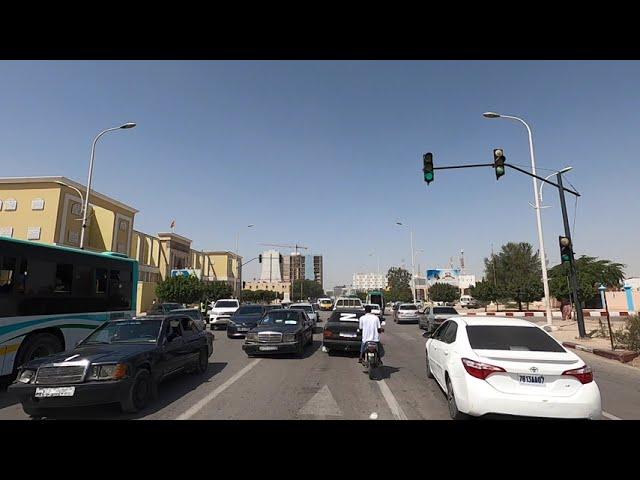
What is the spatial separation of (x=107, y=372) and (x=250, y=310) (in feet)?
44.3

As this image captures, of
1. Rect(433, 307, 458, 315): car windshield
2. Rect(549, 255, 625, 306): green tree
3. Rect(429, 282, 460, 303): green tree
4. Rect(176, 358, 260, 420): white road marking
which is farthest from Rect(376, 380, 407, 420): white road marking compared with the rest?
Rect(429, 282, 460, 303): green tree

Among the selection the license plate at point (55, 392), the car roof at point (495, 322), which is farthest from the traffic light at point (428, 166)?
the license plate at point (55, 392)

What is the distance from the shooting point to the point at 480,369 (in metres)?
4.98

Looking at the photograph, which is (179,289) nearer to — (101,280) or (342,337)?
(101,280)

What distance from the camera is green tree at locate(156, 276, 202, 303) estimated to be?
38.8m

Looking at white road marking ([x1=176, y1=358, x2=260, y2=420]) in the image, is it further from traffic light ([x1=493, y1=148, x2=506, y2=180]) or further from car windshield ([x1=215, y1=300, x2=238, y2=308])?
car windshield ([x1=215, y1=300, x2=238, y2=308])

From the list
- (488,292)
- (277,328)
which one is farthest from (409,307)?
(488,292)

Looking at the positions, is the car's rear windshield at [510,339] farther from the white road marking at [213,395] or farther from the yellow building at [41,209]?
the yellow building at [41,209]

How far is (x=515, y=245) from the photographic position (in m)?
76.2
